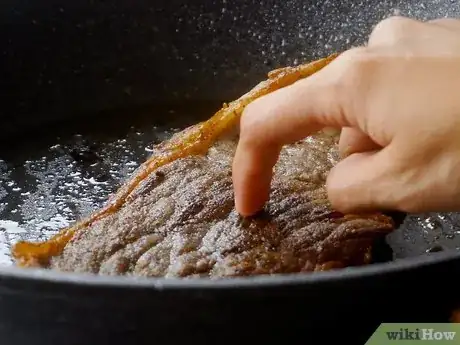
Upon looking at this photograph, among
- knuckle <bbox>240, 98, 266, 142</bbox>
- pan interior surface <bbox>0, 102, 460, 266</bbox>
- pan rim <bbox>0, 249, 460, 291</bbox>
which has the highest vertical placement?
pan interior surface <bbox>0, 102, 460, 266</bbox>

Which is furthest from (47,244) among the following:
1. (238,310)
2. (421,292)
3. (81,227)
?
(421,292)

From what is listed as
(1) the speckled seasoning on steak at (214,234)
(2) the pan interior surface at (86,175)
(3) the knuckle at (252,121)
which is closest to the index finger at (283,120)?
(3) the knuckle at (252,121)

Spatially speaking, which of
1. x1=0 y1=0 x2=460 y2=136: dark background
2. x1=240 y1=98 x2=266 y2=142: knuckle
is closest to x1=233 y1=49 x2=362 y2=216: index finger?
x1=240 y1=98 x2=266 y2=142: knuckle

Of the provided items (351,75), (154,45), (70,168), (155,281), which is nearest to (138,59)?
(154,45)

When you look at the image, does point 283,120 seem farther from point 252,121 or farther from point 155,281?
point 155,281

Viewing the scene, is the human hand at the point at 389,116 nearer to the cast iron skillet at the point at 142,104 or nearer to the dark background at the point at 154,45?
the cast iron skillet at the point at 142,104

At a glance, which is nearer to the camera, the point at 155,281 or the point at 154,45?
the point at 155,281

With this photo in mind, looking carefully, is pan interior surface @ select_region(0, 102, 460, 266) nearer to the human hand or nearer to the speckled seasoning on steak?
the speckled seasoning on steak
